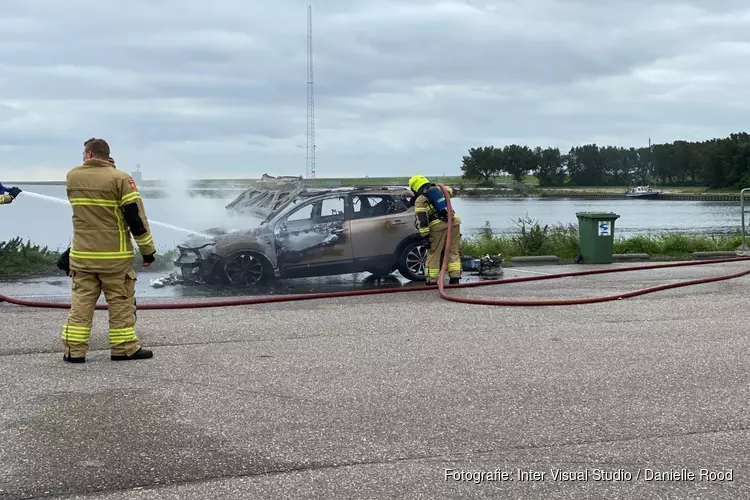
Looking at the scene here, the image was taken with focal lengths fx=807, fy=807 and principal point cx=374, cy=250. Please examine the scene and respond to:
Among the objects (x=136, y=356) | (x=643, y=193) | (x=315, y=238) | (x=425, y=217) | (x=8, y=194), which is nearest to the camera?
(x=136, y=356)

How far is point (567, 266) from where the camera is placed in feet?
52.9

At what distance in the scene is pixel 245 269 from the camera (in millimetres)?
12430

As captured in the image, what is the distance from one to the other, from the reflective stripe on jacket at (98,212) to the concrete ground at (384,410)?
899mm

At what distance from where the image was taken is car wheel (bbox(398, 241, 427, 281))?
13.1m

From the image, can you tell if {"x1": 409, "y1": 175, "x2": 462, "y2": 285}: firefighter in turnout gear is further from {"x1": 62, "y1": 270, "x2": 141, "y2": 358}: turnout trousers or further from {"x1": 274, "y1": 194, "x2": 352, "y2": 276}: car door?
{"x1": 62, "y1": 270, "x2": 141, "y2": 358}: turnout trousers

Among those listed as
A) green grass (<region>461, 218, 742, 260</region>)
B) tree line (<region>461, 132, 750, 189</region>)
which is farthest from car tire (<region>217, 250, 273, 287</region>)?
Result: tree line (<region>461, 132, 750, 189</region>)

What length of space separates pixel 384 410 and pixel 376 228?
7.54m

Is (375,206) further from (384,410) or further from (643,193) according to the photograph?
(643,193)

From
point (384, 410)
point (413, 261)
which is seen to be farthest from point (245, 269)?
point (384, 410)

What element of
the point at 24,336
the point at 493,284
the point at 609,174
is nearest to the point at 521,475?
the point at 24,336

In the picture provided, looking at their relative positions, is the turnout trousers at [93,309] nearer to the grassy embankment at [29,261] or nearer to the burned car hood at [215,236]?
the burned car hood at [215,236]

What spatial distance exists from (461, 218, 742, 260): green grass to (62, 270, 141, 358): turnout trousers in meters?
11.1

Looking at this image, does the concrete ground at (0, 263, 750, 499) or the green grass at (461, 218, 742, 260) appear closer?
the concrete ground at (0, 263, 750, 499)

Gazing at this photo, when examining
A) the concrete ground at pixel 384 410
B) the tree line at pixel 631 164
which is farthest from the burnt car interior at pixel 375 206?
the tree line at pixel 631 164
